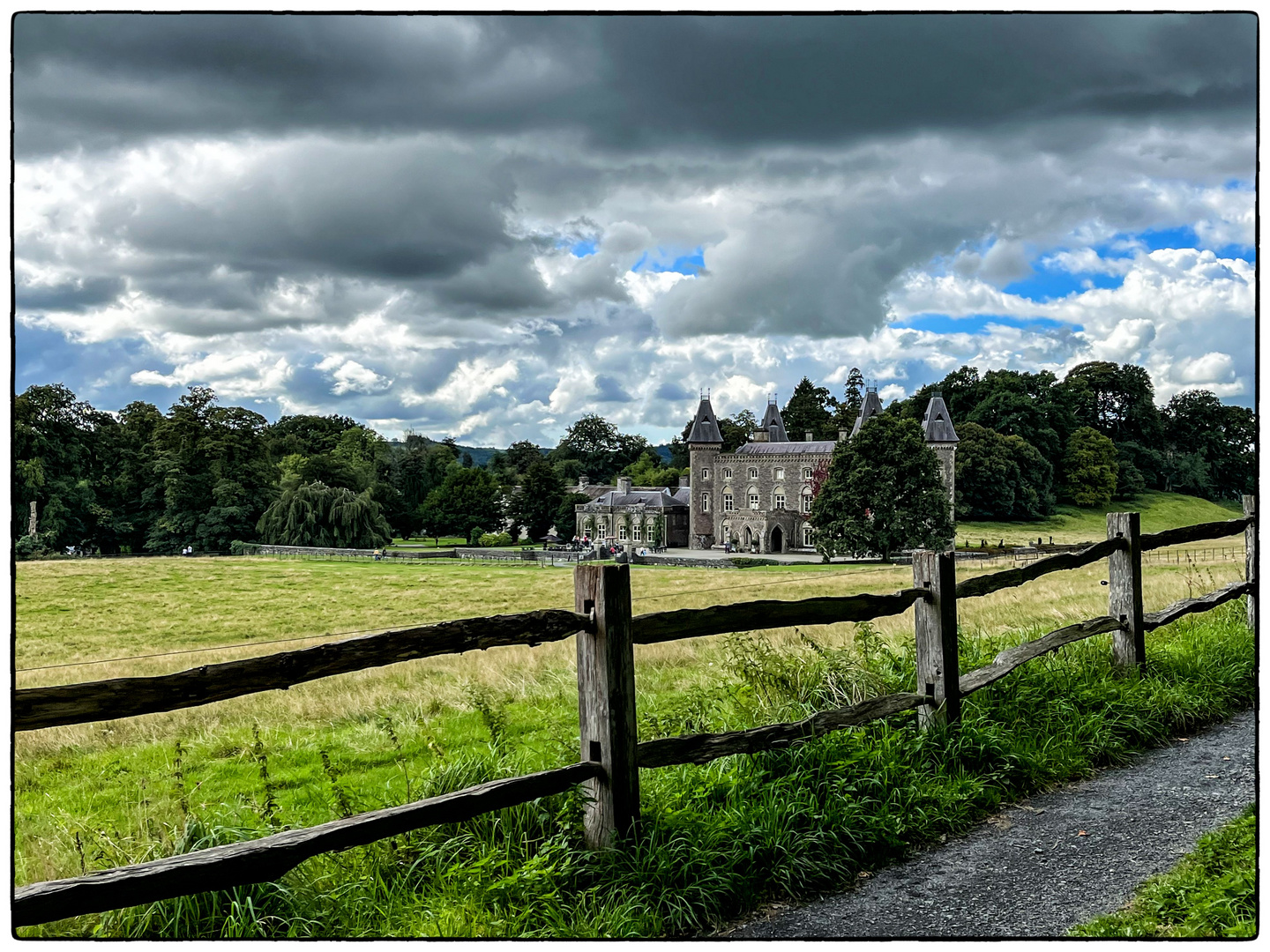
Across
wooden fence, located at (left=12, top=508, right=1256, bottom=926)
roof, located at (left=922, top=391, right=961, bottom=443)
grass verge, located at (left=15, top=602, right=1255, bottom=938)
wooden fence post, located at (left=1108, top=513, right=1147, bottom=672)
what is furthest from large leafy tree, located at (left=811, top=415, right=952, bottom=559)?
wooden fence, located at (left=12, top=508, right=1256, bottom=926)

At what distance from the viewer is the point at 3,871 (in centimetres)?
257

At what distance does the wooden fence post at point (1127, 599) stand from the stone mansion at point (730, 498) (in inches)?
2536

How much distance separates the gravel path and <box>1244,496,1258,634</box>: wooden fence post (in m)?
3.22

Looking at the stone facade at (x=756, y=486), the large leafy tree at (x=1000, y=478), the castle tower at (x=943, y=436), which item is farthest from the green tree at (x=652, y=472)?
the large leafy tree at (x=1000, y=478)

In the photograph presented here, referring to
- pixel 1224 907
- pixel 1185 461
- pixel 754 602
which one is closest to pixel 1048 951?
pixel 1224 907

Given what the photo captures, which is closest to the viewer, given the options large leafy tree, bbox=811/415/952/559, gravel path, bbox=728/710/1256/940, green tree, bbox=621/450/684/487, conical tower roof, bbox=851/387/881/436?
gravel path, bbox=728/710/1256/940

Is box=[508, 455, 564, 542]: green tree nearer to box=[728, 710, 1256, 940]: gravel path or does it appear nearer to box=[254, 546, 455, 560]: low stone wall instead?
box=[254, 546, 455, 560]: low stone wall

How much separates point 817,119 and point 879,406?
245ft

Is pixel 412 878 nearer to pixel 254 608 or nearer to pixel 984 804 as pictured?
pixel 984 804

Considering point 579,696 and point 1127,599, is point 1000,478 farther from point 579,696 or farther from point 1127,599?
point 579,696

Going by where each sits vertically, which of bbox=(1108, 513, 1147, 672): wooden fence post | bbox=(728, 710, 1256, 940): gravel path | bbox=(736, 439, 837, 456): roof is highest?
bbox=(736, 439, 837, 456): roof

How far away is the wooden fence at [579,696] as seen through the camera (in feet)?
8.16

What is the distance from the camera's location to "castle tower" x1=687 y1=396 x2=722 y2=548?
8000 centimetres

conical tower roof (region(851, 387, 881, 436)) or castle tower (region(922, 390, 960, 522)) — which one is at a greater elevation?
conical tower roof (region(851, 387, 881, 436))
